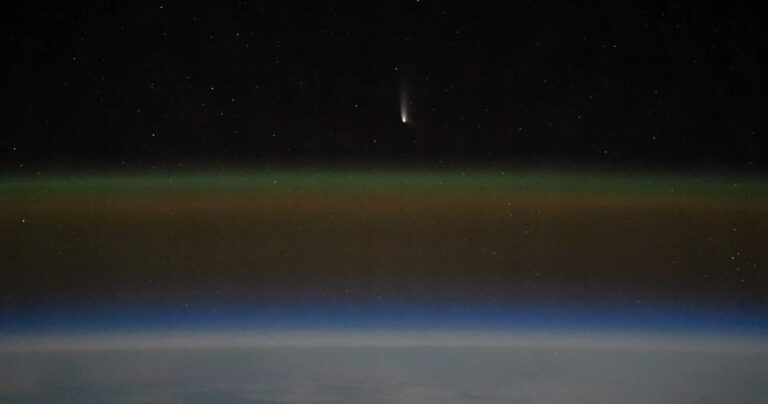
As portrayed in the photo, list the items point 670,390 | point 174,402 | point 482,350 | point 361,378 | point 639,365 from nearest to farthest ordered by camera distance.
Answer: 1. point 174,402
2. point 670,390
3. point 361,378
4. point 639,365
5. point 482,350

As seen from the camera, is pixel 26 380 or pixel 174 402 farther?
pixel 26 380

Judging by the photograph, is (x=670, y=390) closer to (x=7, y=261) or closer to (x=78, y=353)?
(x=78, y=353)

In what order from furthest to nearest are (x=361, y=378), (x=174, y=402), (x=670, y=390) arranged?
1. (x=361, y=378)
2. (x=670, y=390)
3. (x=174, y=402)

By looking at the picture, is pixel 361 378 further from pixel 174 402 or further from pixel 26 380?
pixel 26 380

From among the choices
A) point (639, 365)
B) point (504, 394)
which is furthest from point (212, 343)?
point (639, 365)

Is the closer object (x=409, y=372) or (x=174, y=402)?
(x=174, y=402)

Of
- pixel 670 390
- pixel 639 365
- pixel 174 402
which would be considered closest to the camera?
pixel 174 402

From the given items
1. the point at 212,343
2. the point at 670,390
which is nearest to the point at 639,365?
the point at 670,390

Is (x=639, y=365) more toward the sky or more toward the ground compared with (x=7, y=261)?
more toward the ground

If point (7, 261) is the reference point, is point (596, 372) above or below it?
below
